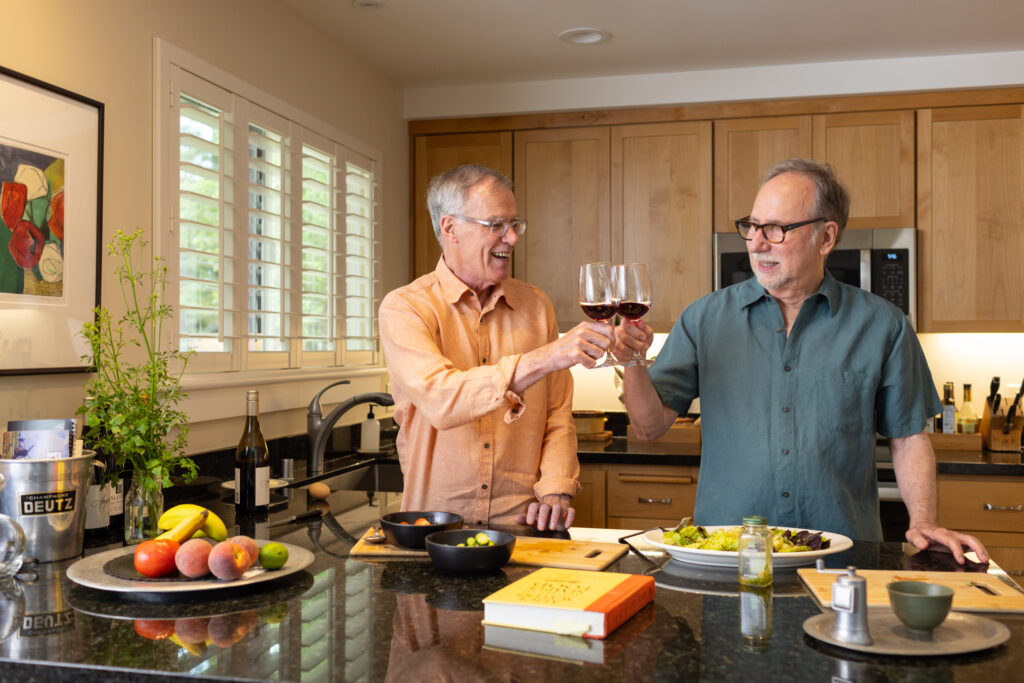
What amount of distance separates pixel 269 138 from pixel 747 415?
Result: 1.99 metres

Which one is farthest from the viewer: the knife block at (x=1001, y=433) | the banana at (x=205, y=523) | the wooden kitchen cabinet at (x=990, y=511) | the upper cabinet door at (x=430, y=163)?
the upper cabinet door at (x=430, y=163)

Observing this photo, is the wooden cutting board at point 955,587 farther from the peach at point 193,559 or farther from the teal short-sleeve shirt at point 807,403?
the peach at point 193,559

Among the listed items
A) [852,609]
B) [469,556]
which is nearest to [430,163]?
[469,556]

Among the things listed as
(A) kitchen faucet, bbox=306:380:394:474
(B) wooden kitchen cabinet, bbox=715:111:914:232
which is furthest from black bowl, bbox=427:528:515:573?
(B) wooden kitchen cabinet, bbox=715:111:914:232

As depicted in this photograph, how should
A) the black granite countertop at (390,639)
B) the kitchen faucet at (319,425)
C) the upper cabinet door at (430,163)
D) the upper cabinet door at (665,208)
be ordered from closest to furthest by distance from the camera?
the black granite countertop at (390,639) < the kitchen faucet at (319,425) < the upper cabinet door at (665,208) < the upper cabinet door at (430,163)

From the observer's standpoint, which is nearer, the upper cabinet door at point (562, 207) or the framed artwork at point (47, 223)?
→ the framed artwork at point (47, 223)

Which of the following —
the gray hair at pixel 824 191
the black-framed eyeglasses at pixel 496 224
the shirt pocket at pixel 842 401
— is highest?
the gray hair at pixel 824 191

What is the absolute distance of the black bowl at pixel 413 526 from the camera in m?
1.67

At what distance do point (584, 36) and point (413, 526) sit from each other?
257 cm

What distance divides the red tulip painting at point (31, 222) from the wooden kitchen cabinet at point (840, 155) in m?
2.81

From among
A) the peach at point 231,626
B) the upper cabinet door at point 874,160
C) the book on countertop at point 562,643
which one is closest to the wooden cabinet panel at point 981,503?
the upper cabinet door at point 874,160

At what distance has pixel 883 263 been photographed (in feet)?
13.2

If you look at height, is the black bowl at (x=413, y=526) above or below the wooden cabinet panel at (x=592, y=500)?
above

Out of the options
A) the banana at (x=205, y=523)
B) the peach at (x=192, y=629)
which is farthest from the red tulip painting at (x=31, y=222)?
the peach at (x=192, y=629)
